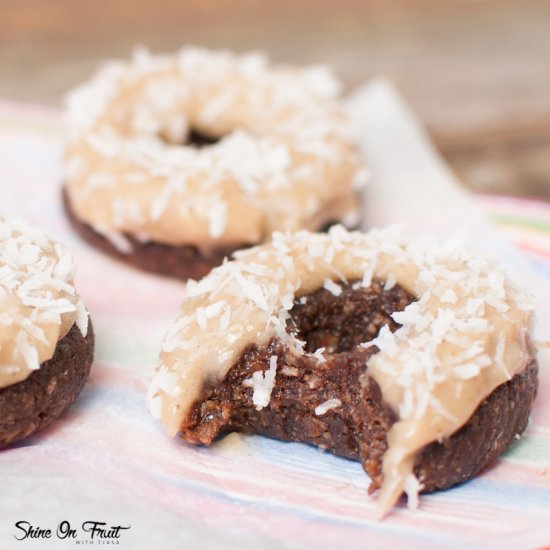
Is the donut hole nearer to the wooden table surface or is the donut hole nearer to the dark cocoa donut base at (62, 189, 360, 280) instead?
the dark cocoa donut base at (62, 189, 360, 280)

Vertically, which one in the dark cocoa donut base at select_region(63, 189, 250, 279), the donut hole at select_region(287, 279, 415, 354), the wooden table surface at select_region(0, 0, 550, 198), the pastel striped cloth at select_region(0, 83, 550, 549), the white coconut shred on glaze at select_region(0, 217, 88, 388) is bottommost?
the wooden table surface at select_region(0, 0, 550, 198)

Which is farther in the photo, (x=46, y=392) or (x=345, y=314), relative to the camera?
(x=345, y=314)

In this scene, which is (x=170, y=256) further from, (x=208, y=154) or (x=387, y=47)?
(x=387, y=47)

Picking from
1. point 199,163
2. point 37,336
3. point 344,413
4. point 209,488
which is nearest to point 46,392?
point 37,336

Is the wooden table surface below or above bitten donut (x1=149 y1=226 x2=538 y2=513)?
below

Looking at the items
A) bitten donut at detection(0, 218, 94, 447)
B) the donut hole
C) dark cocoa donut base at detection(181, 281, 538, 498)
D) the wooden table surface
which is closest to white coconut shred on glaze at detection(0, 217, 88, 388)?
bitten donut at detection(0, 218, 94, 447)
